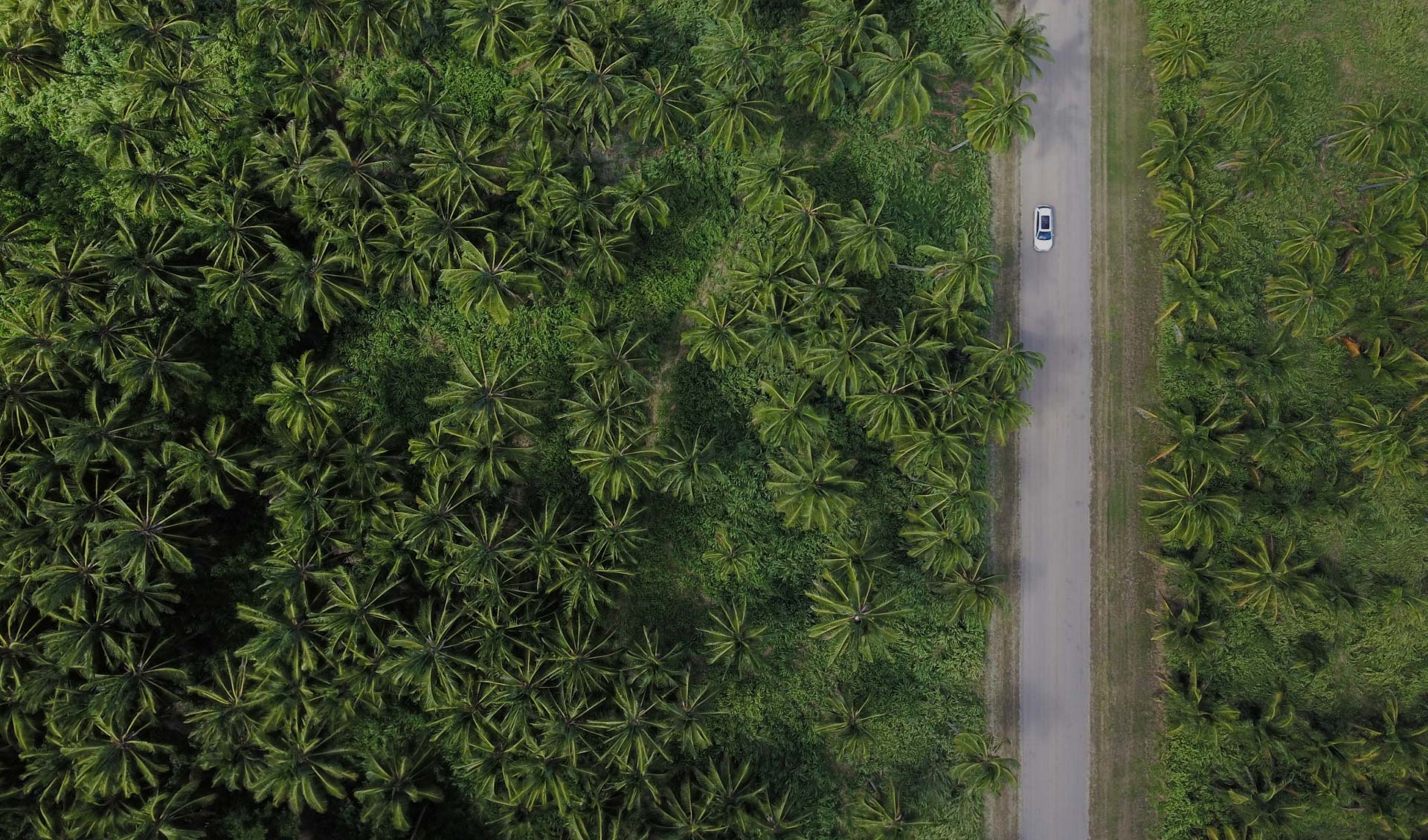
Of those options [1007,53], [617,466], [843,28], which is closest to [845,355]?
[617,466]

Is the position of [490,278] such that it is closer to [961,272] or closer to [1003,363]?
[961,272]

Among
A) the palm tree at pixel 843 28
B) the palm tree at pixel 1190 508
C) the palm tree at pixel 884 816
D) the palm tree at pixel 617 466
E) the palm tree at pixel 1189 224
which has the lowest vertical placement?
the palm tree at pixel 884 816

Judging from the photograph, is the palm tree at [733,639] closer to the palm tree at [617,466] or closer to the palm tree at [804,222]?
the palm tree at [617,466]

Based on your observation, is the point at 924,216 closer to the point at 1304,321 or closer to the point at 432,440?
the point at 1304,321

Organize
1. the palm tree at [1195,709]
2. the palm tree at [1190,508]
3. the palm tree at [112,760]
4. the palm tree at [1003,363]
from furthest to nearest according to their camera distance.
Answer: the palm tree at [1195,709] → the palm tree at [1190,508] → the palm tree at [1003,363] → the palm tree at [112,760]

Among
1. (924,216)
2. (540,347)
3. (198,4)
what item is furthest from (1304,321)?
(198,4)

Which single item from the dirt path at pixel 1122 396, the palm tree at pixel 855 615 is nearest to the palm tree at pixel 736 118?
the dirt path at pixel 1122 396

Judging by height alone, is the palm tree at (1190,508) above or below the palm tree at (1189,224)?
below
